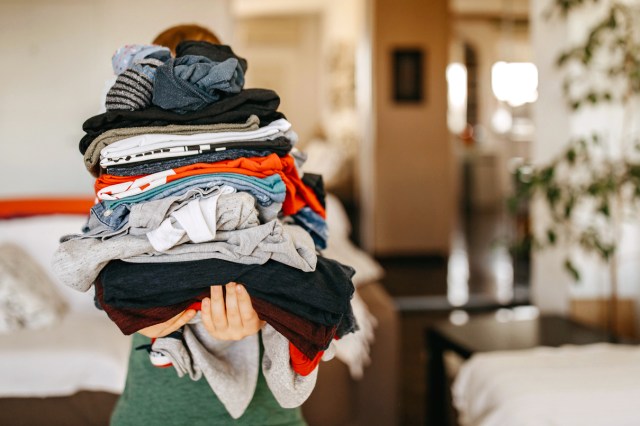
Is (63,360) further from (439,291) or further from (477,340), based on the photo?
(439,291)

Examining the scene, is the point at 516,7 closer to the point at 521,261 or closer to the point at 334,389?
the point at 521,261

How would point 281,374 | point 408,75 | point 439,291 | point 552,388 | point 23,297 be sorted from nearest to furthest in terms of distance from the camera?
point 281,374, point 552,388, point 23,297, point 439,291, point 408,75

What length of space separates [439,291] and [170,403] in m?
3.93

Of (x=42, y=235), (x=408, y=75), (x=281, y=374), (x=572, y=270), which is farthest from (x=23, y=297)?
(x=408, y=75)

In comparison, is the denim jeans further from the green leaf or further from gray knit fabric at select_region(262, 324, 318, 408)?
the green leaf

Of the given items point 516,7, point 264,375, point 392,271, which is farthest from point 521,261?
point 264,375

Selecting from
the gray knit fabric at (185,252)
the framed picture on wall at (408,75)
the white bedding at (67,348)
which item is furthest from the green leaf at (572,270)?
the framed picture on wall at (408,75)

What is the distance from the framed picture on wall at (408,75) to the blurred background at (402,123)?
0.05 feet

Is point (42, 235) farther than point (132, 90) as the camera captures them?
Yes

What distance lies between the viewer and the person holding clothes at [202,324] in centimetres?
81

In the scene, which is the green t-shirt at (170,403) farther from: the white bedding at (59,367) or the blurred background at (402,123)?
the white bedding at (59,367)

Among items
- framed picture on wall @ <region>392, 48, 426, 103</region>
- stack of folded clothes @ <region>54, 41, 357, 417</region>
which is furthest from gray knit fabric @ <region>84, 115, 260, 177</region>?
framed picture on wall @ <region>392, 48, 426, 103</region>

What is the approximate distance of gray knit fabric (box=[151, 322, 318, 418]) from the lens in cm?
89

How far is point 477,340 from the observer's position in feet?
7.30
